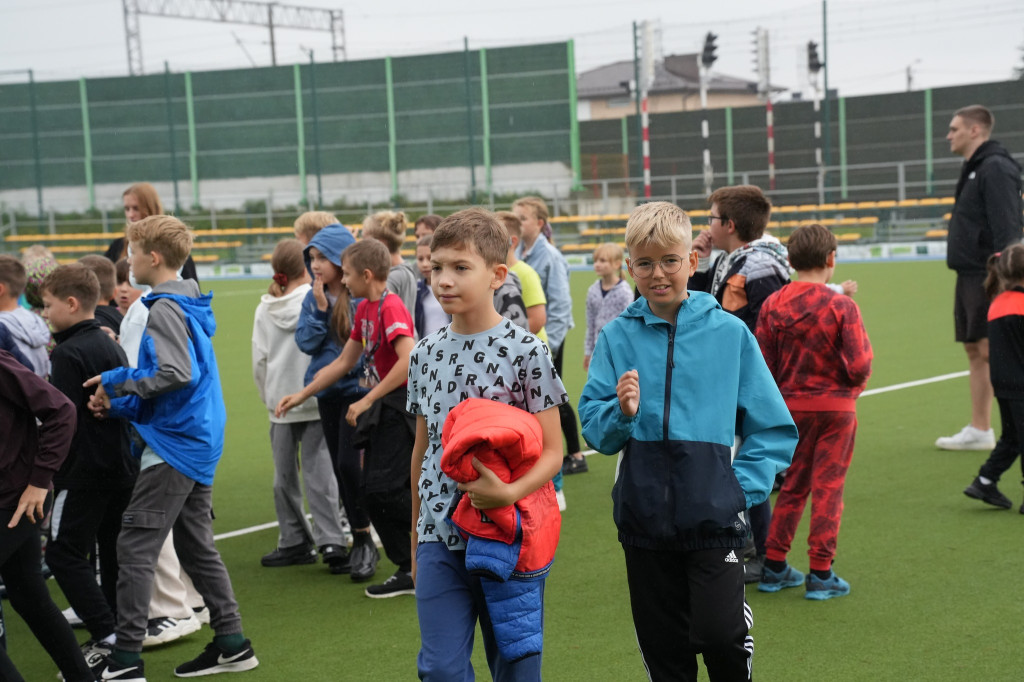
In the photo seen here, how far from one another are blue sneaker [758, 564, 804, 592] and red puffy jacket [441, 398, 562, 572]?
7.97 feet

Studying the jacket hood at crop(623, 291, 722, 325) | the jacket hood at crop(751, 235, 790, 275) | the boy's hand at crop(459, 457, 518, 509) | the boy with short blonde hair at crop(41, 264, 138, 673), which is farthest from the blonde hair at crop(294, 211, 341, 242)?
the boy's hand at crop(459, 457, 518, 509)

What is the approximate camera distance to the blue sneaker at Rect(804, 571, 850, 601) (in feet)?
17.1

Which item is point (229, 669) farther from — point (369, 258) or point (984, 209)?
point (984, 209)

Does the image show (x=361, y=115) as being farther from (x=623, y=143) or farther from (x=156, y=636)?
(x=156, y=636)

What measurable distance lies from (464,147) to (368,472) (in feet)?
111

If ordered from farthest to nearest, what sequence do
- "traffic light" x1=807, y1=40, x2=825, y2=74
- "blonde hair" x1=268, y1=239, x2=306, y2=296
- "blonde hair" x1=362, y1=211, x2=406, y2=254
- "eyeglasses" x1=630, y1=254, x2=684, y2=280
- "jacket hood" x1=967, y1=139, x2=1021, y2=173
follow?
"traffic light" x1=807, y1=40, x2=825, y2=74 < "jacket hood" x1=967, y1=139, x2=1021, y2=173 < "blonde hair" x1=362, y1=211, x2=406, y2=254 < "blonde hair" x1=268, y1=239, x2=306, y2=296 < "eyeglasses" x1=630, y1=254, x2=684, y2=280

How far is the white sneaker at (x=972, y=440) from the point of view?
320 inches

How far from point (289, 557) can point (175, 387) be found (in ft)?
7.40

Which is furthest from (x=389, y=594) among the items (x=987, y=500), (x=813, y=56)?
(x=813, y=56)

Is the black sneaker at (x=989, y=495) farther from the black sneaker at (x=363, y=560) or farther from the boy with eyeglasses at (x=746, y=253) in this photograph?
the black sneaker at (x=363, y=560)

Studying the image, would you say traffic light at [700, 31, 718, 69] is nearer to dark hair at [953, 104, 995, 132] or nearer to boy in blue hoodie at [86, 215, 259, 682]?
dark hair at [953, 104, 995, 132]

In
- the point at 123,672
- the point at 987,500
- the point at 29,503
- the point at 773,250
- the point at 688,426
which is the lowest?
the point at 987,500

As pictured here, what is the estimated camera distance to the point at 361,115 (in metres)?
39.6

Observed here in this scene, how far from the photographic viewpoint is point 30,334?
221 inches
